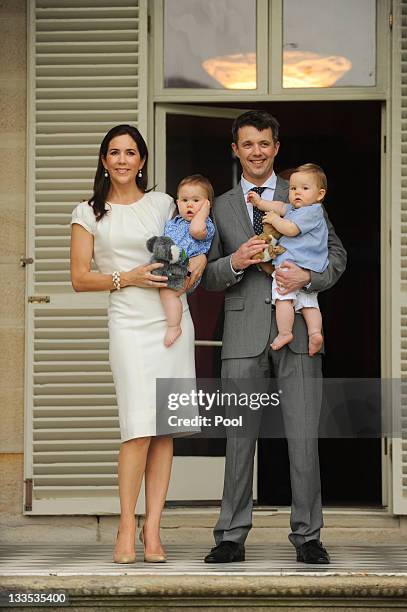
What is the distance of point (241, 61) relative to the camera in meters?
6.58

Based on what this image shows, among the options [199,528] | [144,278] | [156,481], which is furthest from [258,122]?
[199,528]

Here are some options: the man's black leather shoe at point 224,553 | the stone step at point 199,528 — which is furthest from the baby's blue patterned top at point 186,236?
the stone step at point 199,528

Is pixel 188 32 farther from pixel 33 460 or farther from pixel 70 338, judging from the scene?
pixel 33 460

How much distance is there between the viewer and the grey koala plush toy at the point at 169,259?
5.05m

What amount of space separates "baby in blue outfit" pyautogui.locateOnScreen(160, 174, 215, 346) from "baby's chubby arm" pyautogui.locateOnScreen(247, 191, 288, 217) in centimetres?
16

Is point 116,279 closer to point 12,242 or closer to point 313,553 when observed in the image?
point 313,553

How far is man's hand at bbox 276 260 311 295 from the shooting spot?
5086 millimetres

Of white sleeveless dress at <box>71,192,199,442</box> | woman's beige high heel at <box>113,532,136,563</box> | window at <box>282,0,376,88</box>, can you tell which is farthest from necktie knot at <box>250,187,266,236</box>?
window at <box>282,0,376,88</box>

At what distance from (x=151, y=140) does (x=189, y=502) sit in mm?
1730

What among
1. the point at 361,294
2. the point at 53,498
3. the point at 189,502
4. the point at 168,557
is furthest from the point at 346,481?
the point at 168,557

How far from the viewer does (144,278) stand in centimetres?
509

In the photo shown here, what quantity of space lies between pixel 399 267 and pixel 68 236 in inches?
60.4

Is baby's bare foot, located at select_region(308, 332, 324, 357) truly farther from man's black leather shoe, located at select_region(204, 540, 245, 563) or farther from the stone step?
the stone step

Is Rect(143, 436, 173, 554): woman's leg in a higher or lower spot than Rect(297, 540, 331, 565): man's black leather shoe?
higher
